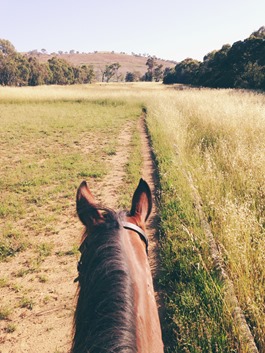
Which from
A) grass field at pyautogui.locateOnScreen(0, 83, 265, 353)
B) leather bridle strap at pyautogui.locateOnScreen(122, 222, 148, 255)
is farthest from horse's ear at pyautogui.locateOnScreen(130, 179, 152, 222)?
grass field at pyautogui.locateOnScreen(0, 83, 265, 353)

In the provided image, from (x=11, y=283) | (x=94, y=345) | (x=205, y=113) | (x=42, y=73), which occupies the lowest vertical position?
(x=11, y=283)

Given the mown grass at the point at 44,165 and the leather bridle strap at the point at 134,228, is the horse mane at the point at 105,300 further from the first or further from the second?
the mown grass at the point at 44,165

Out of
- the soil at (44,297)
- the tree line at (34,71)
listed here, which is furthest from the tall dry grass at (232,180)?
the tree line at (34,71)

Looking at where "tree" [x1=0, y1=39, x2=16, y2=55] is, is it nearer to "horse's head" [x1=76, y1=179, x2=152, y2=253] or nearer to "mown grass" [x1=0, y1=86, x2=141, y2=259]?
"mown grass" [x1=0, y1=86, x2=141, y2=259]

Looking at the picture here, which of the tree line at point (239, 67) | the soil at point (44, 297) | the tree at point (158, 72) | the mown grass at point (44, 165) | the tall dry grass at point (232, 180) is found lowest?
the soil at point (44, 297)

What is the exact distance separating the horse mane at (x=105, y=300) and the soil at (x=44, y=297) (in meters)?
1.58

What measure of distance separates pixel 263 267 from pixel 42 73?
6830 cm

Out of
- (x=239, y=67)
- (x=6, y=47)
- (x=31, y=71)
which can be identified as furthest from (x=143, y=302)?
(x=6, y=47)

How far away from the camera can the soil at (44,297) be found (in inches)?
99.8

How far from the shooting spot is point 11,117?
17.2 meters

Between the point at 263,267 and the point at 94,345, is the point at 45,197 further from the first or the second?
the point at 94,345

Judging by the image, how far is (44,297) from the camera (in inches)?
120

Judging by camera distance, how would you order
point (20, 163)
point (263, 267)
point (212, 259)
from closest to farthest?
point (263, 267), point (212, 259), point (20, 163)

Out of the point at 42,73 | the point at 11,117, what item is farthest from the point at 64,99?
the point at 42,73
